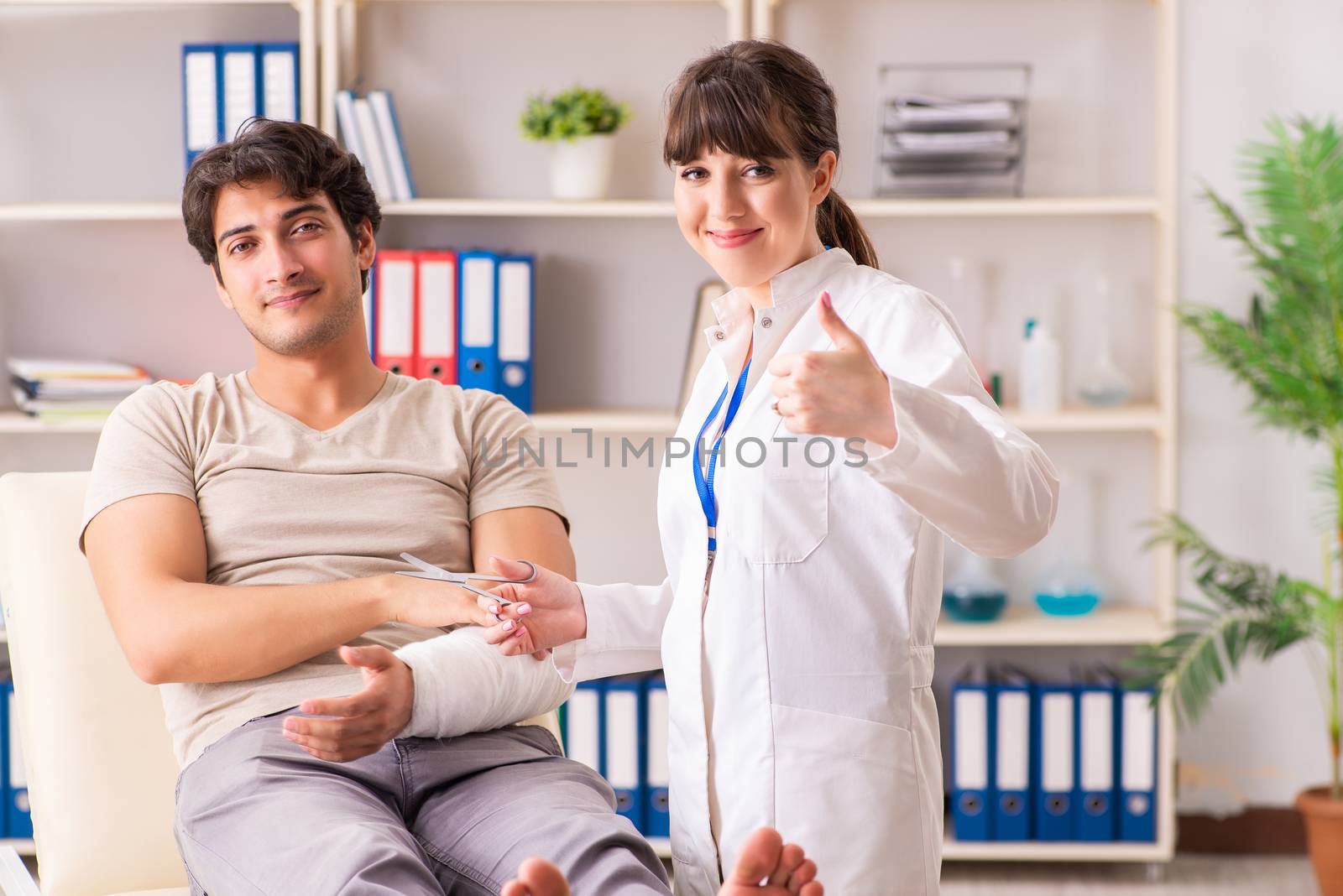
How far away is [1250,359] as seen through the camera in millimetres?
2584

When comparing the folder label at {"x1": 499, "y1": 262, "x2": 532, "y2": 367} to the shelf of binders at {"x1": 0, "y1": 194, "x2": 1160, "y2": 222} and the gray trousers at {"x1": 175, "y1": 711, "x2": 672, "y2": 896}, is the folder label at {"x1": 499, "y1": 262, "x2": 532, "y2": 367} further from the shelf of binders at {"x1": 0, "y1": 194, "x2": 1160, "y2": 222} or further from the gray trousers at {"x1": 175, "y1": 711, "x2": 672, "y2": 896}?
the gray trousers at {"x1": 175, "y1": 711, "x2": 672, "y2": 896}

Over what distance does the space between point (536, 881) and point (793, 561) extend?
369 mm

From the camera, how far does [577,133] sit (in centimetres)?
276

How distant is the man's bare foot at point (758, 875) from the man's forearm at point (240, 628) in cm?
46

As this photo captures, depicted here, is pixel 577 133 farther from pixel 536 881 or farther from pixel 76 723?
pixel 536 881

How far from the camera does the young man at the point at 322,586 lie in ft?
4.08

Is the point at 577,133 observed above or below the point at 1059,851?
above

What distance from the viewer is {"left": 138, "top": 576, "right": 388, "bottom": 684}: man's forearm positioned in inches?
54.1

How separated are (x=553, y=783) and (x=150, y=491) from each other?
1.90 feet

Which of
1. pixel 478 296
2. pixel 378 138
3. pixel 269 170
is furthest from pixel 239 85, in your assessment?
pixel 269 170

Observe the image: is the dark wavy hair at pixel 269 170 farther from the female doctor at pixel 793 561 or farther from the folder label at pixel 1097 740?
the folder label at pixel 1097 740

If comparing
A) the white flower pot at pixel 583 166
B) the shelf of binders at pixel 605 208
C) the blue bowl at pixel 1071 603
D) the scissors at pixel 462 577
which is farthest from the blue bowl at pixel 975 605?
the scissors at pixel 462 577

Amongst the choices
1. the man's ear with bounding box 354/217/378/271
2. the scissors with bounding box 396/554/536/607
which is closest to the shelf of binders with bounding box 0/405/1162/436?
the man's ear with bounding box 354/217/378/271

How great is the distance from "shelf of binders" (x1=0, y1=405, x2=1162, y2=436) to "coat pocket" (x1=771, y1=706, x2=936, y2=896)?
5.10ft
